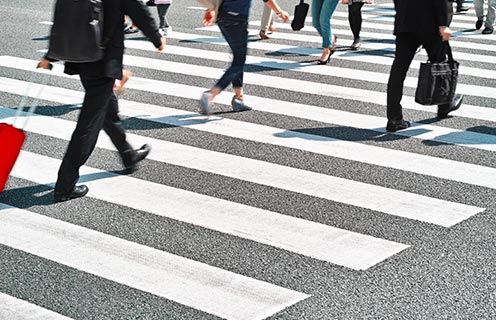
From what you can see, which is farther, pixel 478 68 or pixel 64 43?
pixel 478 68

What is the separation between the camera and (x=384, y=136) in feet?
28.8

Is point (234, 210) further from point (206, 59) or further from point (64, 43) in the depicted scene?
point (206, 59)

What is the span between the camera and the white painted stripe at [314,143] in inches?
299

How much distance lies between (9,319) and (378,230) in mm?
2492

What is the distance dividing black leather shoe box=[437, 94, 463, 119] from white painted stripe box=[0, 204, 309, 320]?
4502 mm

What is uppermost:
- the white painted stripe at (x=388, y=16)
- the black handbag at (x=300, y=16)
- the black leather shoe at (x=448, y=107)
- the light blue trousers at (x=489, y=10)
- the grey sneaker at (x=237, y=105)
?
the black handbag at (x=300, y=16)

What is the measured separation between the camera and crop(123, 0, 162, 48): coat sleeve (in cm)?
668

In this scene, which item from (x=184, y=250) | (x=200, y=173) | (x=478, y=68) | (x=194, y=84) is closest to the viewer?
(x=184, y=250)

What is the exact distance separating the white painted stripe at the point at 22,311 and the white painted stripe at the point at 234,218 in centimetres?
155

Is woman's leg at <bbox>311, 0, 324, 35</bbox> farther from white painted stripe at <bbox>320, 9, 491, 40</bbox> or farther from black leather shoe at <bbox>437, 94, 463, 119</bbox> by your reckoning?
black leather shoe at <bbox>437, 94, 463, 119</bbox>

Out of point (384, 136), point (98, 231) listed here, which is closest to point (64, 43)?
point (98, 231)

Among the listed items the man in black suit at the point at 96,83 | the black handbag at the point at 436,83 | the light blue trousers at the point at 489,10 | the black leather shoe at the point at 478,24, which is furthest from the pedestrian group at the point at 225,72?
the black leather shoe at the point at 478,24

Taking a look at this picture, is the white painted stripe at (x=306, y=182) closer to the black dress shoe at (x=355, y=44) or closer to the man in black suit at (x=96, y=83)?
the man in black suit at (x=96, y=83)

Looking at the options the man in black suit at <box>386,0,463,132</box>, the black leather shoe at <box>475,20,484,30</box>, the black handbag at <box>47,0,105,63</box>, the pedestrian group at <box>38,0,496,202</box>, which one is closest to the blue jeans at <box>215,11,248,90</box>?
the pedestrian group at <box>38,0,496,202</box>
